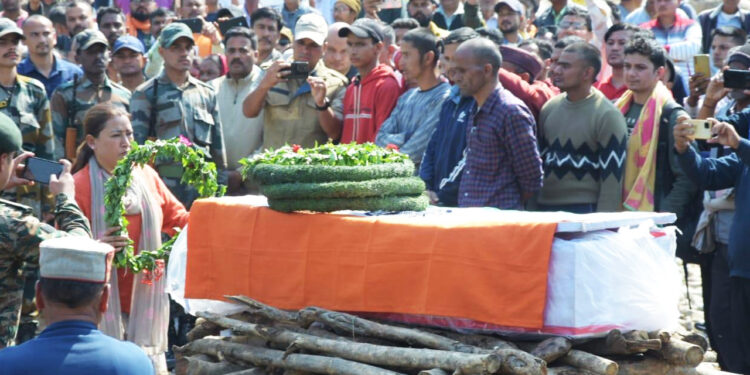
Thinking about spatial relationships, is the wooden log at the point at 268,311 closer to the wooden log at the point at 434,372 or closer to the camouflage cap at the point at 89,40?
the wooden log at the point at 434,372

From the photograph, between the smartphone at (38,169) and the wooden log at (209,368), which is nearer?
the smartphone at (38,169)

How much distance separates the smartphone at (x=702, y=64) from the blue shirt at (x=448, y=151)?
5.94ft

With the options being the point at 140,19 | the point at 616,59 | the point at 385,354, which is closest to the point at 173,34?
the point at 616,59

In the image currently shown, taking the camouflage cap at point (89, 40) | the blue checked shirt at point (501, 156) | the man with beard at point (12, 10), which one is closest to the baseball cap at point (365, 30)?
the blue checked shirt at point (501, 156)

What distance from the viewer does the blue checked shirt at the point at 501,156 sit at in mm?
7340

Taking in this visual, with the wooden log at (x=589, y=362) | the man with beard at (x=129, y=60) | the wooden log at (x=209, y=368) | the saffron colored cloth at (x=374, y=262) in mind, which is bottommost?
the wooden log at (x=209, y=368)

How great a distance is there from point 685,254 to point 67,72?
6291 millimetres

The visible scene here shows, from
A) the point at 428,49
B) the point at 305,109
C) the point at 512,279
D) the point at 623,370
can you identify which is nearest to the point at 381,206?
the point at 512,279

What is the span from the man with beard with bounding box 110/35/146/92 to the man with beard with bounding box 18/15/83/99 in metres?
0.46

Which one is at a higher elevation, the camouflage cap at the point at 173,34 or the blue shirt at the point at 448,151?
the camouflage cap at the point at 173,34

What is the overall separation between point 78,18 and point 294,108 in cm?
540

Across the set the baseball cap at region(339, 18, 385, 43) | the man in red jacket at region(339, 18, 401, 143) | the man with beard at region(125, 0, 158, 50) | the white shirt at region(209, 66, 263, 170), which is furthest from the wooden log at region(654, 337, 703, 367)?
the man with beard at region(125, 0, 158, 50)

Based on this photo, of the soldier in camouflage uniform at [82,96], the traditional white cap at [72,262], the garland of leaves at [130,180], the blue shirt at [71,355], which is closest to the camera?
the blue shirt at [71,355]

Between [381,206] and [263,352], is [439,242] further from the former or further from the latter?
[263,352]
